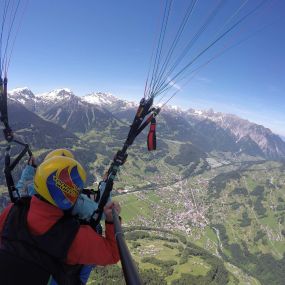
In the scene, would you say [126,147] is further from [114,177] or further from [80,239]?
[80,239]

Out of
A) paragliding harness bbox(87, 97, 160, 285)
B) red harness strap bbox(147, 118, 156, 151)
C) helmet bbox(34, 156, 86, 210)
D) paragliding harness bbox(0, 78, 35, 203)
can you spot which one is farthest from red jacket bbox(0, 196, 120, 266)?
red harness strap bbox(147, 118, 156, 151)

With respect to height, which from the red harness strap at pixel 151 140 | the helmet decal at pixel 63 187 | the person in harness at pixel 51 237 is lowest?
the person in harness at pixel 51 237

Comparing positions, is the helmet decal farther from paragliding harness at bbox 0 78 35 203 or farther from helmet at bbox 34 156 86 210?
paragliding harness at bbox 0 78 35 203

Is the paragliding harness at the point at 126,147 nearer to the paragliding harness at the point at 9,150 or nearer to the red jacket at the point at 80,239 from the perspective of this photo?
the red jacket at the point at 80,239

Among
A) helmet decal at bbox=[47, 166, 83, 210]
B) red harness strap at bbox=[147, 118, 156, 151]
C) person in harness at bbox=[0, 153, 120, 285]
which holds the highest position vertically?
red harness strap at bbox=[147, 118, 156, 151]

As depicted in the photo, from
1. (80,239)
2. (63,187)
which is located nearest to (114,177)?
(63,187)

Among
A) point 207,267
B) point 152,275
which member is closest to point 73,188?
point 152,275

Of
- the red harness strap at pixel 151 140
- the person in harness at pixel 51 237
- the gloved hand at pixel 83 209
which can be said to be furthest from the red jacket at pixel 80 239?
the red harness strap at pixel 151 140
